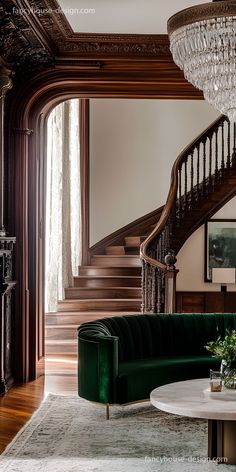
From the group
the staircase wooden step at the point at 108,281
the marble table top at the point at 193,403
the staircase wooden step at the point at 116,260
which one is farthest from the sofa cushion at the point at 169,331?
the staircase wooden step at the point at 116,260

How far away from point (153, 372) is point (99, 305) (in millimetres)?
4028

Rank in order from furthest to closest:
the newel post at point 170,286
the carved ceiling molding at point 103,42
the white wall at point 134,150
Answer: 1. the white wall at point 134,150
2. the newel post at point 170,286
3. the carved ceiling molding at point 103,42

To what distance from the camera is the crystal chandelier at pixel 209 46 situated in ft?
15.5

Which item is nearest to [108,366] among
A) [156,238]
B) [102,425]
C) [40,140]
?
[102,425]

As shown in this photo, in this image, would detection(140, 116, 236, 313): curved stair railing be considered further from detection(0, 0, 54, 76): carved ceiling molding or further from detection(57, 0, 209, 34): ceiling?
detection(57, 0, 209, 34): ceiling

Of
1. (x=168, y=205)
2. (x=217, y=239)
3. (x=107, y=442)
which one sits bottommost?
(x=107, y=442)

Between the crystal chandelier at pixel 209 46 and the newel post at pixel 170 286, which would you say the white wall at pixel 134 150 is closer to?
the newel post at pixel 170 286

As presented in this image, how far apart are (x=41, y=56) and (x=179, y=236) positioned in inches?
148

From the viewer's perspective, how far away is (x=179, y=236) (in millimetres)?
10367

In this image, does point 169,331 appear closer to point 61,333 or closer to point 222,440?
point 222,440

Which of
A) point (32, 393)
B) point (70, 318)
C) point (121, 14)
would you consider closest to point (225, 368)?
point (32, 393)

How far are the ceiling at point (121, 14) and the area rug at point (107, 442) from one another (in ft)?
10.9

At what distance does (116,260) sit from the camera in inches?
467

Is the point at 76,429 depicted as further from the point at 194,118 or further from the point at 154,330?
the point at 194,118
